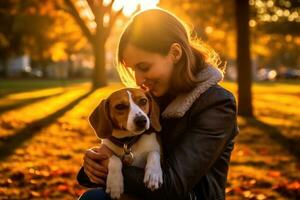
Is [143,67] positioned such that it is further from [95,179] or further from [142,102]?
[95,179]

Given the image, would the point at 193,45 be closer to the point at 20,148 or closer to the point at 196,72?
the point at 196,72

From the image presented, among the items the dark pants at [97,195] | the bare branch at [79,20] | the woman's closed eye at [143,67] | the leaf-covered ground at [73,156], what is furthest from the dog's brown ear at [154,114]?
the bare branch at [79,20]

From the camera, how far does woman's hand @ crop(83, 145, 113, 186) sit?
347 centimetres

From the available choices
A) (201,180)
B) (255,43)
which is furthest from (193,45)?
(255,43)

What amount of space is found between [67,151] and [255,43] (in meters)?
26.8

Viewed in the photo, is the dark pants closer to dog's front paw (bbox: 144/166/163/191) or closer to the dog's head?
the dog's head

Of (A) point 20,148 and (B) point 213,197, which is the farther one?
(A) point 20,148

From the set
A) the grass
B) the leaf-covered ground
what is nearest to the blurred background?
the leaf-covered ground

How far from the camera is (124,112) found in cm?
366

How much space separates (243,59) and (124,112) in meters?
12.9

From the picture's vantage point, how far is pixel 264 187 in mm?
7668

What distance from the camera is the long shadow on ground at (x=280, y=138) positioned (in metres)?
10.7

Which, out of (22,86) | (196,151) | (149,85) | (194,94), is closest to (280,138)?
(149,85)

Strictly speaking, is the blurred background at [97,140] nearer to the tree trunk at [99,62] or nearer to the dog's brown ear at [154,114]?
the tree trunk at [99,62]
